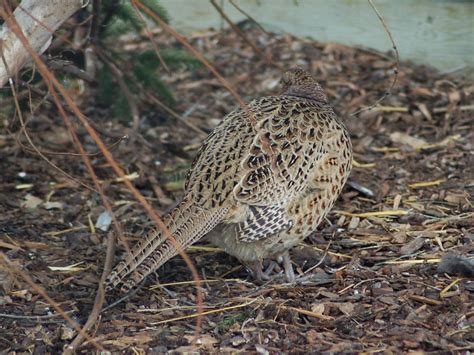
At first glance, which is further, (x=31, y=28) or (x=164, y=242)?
(x=164, y=242)

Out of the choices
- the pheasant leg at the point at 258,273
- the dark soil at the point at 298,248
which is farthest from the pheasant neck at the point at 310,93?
the pheasant leg at the point at 258,273

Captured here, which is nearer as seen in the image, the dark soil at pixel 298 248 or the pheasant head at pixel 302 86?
the dark soil at pixel 298 248

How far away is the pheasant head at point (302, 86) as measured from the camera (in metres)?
5.57

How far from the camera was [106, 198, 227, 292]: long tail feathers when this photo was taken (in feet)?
14.7

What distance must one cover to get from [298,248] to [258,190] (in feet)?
2.37

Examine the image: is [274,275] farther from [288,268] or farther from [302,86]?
[302,86]

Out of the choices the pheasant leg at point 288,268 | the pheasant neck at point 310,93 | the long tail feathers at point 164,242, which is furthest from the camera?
the pheasant neck at point 310,93

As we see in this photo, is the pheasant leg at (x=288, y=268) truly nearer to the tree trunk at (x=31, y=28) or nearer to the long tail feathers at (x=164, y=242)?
the long tail feathers at (x=164, y=242)

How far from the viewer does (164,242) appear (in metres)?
4.57

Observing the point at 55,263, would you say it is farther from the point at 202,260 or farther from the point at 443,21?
the point at 443,21

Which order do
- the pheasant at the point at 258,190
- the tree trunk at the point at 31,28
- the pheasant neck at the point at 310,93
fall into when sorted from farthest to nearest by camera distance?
the pheasant neck at the point at 310,93 → the pheasant at the point at 258,190 → the tree trunk at the point at 31,28

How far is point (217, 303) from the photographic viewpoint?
4.57 meters

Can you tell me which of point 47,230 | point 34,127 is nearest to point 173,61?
point 34,127

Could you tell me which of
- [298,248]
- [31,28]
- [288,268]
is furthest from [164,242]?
[31,28]
